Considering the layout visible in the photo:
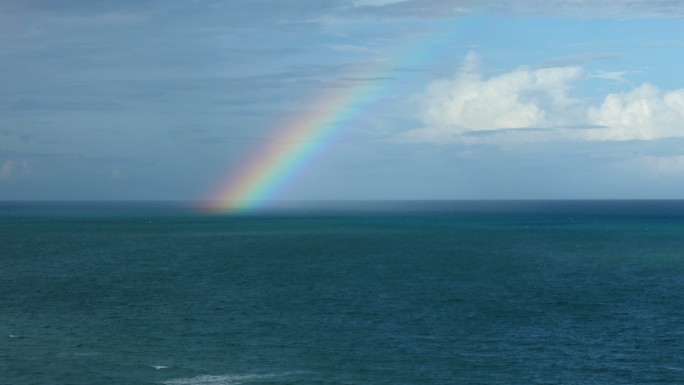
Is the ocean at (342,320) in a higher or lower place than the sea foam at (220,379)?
higher

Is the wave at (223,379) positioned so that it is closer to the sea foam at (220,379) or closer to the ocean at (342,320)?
the sea foam at (220,379)

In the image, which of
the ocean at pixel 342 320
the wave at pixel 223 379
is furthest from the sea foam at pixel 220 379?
the ocean at pixel 342 320

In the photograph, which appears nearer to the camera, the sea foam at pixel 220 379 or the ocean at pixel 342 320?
the sea foam at pixel 220 379

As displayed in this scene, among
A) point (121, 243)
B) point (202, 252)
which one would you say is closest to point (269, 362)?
point (202, 252)

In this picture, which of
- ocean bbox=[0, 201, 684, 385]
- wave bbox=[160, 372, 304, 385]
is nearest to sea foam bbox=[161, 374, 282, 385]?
wave bbox=[160, 372, 304, 385]

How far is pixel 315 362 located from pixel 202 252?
107 metres

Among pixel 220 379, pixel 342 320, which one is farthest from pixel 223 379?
pixel 342 320

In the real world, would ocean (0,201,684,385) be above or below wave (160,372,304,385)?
above

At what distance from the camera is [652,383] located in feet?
179

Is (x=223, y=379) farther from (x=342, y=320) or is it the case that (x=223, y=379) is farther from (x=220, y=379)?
(x=342, y=320)

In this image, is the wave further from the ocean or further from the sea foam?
the ocean

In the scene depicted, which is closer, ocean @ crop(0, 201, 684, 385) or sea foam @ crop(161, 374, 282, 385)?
sea foam @ crop(161, 374, 282, 385)

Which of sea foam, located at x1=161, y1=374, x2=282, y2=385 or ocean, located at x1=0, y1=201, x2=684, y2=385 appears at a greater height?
ocean, located at x1=0, y1=201, x2=684, y2=385

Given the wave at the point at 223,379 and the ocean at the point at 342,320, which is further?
the ocean at the point at 342,320
